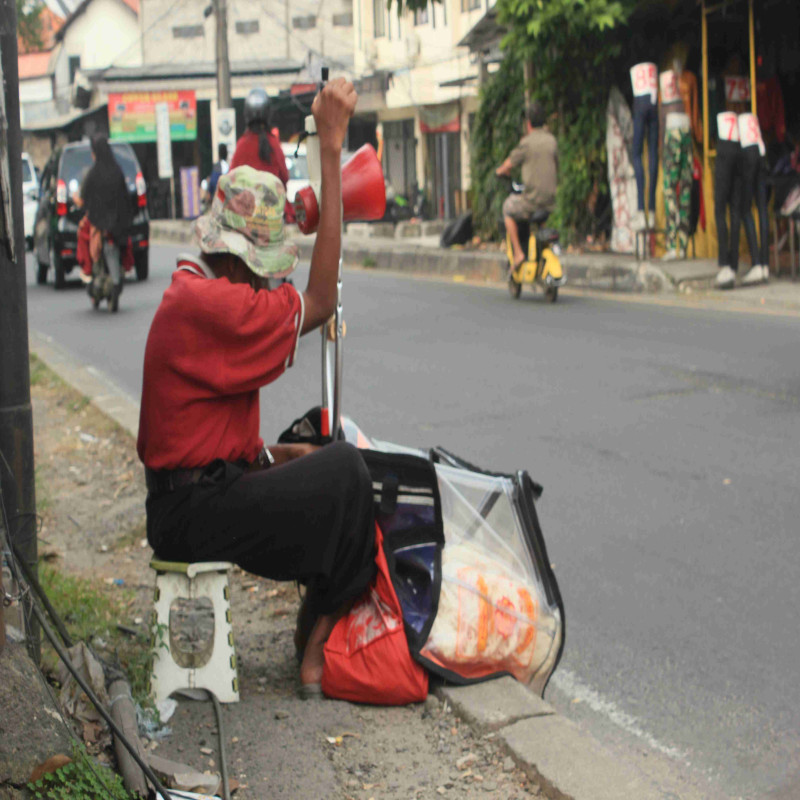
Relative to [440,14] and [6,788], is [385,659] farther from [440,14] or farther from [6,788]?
[440,14]

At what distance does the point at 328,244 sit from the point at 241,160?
263 inches

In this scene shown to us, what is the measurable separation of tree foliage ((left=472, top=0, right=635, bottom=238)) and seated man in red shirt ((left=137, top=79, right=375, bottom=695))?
10611mm

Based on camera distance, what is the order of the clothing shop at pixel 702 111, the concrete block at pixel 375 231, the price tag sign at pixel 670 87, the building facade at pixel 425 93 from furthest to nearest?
1. the building facade at pixel 425 93
2. the concrete block at pixel 375 231
3. the price tag sign at pixel 670 87
4. the clothing shop at pixel 702 111

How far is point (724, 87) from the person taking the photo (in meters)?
14.3

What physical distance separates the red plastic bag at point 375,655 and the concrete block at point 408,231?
862 inches

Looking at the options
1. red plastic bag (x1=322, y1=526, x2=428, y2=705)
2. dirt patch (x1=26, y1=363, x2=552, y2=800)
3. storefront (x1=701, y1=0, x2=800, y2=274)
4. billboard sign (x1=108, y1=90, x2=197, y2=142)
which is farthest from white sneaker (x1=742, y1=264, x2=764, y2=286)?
billboard sign (x1=108, y1=90, x2=197, y2=142)

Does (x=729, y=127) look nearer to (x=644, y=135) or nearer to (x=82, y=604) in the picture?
(x=644, y=135)

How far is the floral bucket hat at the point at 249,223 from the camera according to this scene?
3.32 m

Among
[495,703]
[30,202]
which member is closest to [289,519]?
[495,703]

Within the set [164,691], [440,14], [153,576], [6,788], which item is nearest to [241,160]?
[153,576]

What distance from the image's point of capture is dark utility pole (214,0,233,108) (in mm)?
23641

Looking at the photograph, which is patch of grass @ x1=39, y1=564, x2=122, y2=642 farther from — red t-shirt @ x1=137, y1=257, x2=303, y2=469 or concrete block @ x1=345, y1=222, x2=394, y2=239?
concrete block @ x1=345, y1=222, x2=394, y2=239

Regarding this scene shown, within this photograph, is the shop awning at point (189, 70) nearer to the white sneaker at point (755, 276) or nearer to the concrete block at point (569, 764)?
the white sneaker at point (755, 276)

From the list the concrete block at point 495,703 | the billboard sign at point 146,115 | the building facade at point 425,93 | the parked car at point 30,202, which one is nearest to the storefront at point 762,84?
the parked car at point 30,202
